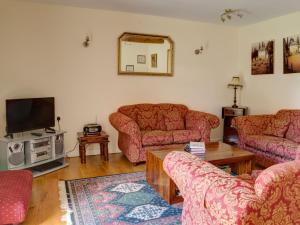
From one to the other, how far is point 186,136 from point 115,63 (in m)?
1.66

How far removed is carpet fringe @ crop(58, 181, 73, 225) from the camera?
2.24m

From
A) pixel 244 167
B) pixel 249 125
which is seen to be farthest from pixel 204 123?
pixel 244 167

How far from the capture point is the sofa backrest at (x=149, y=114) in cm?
421

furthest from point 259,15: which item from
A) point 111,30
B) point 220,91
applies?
point 111,30

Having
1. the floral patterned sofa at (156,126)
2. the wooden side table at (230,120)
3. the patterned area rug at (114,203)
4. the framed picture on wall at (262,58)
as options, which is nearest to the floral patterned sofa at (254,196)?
the patterned area rug at (114,203)

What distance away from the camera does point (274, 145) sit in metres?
3.38

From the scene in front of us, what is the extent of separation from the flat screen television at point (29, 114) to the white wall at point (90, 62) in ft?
1.08

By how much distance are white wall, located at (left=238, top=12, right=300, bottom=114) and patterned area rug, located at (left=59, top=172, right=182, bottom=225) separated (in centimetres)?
282

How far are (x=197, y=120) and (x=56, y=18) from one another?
2.62 metres

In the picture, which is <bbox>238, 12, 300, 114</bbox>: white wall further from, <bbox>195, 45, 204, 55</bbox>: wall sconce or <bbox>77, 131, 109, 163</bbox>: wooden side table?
<bbox>77, 131, 109, 163</bbox>: wooden side table

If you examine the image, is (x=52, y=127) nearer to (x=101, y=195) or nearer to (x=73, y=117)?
(x=73, y=117)

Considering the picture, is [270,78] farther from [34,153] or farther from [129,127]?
[34,153]

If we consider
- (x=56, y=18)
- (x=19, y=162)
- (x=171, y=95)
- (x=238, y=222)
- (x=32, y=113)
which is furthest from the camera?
(x=171, y=95)

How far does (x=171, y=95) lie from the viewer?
4.81m
